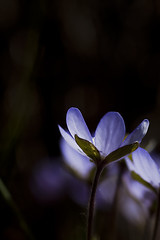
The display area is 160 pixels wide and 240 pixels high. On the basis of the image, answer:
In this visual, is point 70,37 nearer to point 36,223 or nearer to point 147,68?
point 147,68

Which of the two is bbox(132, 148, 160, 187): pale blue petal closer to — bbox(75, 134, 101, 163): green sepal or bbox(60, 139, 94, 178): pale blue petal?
bbox(75, 134, 101, 163): green sepal

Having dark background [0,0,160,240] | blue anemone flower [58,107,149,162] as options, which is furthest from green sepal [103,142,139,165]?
dark background [0,0,160,240]

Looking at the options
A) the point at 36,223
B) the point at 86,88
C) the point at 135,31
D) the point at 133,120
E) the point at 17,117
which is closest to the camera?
the point at 17,117

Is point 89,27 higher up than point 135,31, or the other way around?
point 89,27

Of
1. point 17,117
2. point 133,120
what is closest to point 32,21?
point 17,117

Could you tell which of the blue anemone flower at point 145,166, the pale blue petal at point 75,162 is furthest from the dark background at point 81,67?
the blue anemone flower at point 145,166

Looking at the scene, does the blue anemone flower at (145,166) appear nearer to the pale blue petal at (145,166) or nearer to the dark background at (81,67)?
the pale blue petal at (145,166)
